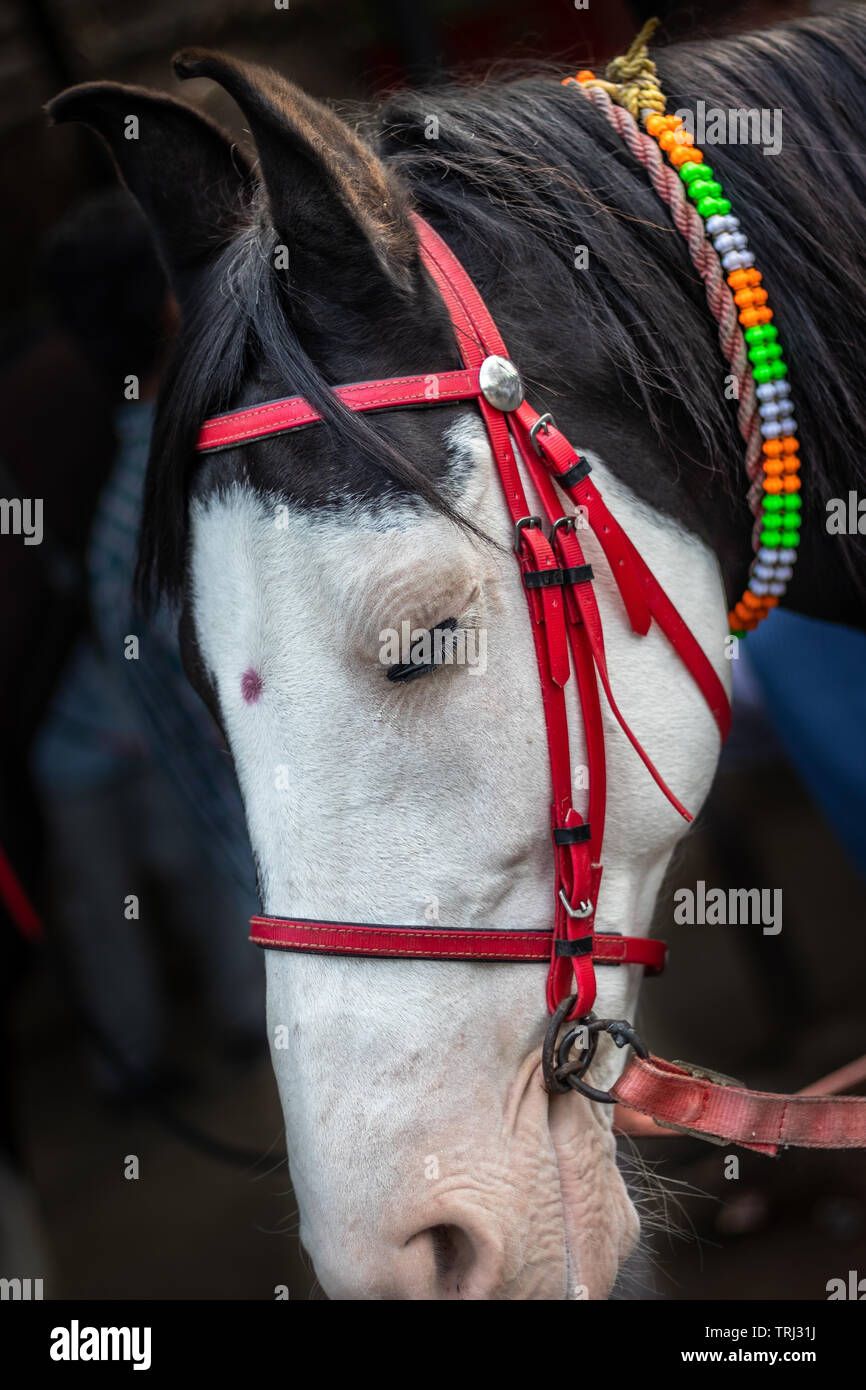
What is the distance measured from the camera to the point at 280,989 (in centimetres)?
128

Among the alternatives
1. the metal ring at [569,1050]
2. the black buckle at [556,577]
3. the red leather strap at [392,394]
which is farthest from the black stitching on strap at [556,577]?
the metal ring at [569,1050]

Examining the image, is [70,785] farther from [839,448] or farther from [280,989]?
[839,448]

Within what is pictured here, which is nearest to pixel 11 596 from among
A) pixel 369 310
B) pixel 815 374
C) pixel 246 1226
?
pixel 369 310

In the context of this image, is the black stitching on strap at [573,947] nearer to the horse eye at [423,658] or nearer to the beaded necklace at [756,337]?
the horse eye at [423,658]

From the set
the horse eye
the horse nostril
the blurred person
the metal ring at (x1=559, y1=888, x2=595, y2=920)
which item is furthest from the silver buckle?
the blurred person

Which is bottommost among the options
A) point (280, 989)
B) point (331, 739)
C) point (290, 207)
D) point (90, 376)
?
point (280, 989)

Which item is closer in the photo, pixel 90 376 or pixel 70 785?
pixel 90 376

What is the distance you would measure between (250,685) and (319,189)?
0.56m

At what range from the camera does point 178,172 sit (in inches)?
60.9

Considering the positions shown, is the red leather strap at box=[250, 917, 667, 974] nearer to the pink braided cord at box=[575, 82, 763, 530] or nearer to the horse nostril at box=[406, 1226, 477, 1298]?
the horse nostril at box=[406, 1226, 477, 1298]

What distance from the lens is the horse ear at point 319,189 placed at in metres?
1.12

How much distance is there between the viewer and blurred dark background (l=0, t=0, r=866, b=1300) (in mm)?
2457

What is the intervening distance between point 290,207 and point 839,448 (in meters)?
0.76

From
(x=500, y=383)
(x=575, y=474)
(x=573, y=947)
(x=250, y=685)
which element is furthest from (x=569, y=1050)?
(x=500, y=383)
